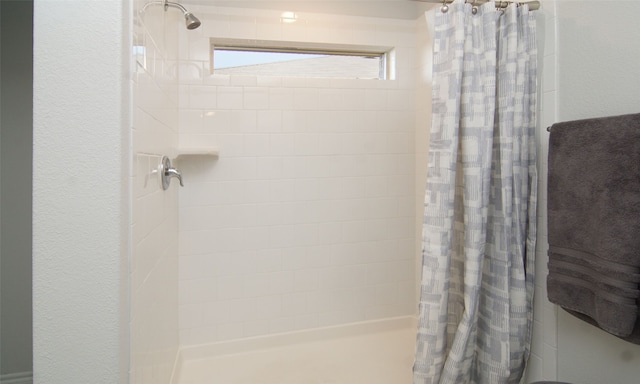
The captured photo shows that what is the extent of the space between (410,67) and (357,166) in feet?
2.51

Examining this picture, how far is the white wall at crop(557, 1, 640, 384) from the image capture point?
112 cm

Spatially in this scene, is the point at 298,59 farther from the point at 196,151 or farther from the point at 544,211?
the point at 544,211

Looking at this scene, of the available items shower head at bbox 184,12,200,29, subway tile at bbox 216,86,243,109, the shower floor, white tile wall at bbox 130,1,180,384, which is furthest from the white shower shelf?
the shower floor

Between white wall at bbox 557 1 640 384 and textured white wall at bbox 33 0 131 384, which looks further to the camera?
white wall at bbox 557 1 640 384

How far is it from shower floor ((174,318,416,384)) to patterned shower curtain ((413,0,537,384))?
57 centimetres

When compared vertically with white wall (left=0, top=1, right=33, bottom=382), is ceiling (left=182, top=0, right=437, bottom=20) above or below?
above

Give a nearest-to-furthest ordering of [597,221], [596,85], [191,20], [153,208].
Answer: [597,221] → [596,85] → [153,208] → [191,20]

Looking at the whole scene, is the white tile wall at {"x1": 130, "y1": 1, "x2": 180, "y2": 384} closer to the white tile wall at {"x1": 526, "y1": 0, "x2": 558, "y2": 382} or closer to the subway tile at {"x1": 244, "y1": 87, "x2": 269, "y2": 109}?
the subway tile at {"x1": 244, "y1": 87, "x2": 269, "y2": 109}

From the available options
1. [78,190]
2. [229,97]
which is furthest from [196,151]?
[78,190]

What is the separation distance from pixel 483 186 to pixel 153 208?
4.42 ft

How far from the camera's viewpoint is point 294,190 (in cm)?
220

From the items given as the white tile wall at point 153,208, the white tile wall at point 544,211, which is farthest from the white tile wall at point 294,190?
the white tile wall at point 544,211

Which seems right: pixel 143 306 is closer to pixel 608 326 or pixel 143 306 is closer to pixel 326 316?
pixel 326 316

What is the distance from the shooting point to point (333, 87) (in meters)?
2.21
